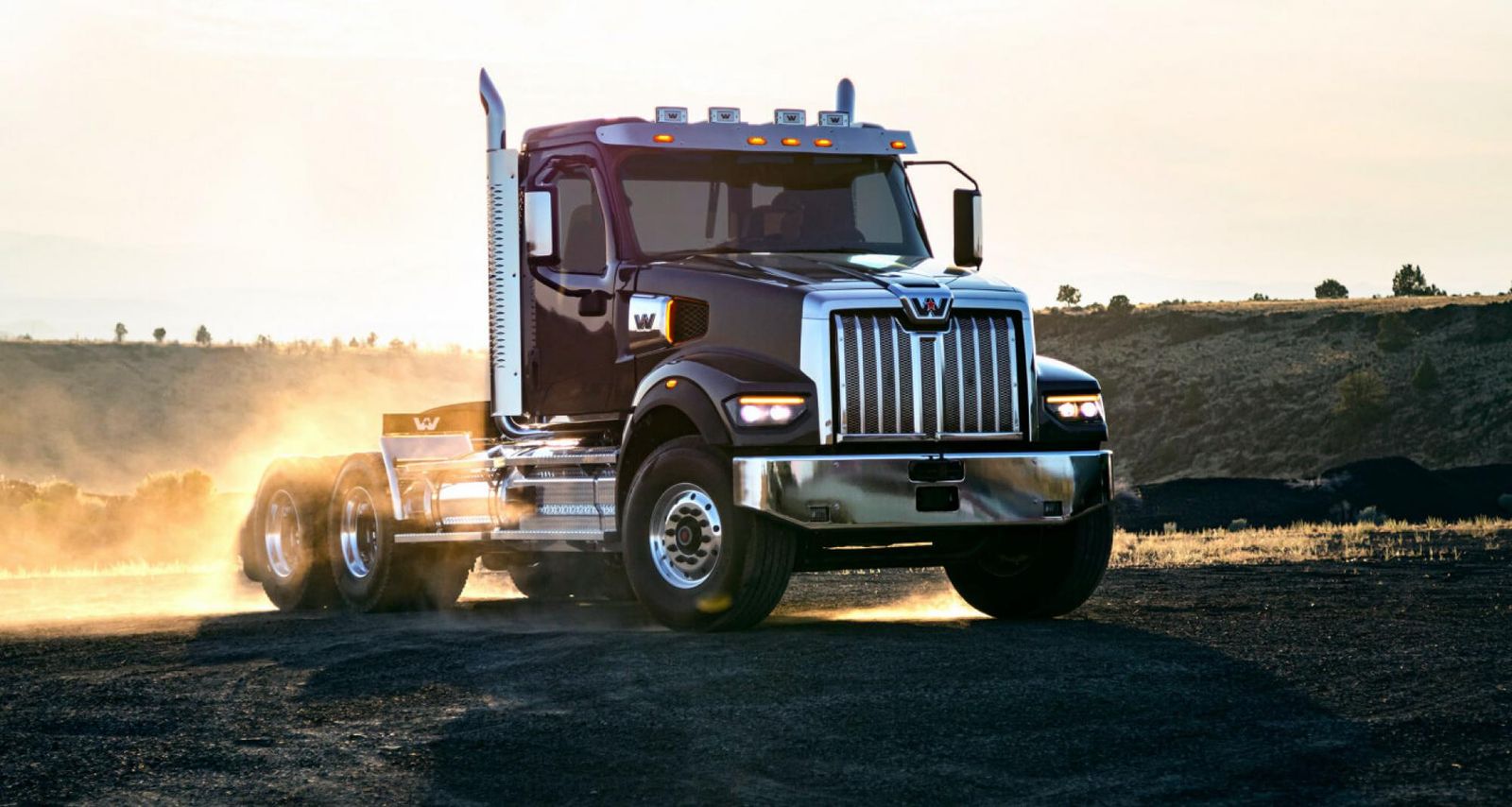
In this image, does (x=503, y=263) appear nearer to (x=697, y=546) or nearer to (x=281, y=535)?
(x=697, y=546)

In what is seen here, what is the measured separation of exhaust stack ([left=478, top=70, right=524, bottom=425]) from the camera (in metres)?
15.0

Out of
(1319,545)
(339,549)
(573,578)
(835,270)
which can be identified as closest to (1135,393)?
(1319,545)

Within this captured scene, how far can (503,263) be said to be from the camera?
15016 millimetres

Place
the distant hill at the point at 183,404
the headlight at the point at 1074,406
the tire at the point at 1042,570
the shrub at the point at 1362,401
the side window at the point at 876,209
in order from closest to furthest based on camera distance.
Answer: the headlight at the point at 1074,406 → the tire at the point at 1042,570 → the side window at the point at 876,209 → the shrub at the point at 1362,401 → the distant hill at the point at 183,404

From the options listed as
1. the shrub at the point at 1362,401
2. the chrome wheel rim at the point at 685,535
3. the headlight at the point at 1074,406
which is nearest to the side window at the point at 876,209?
the headlight at the point at 1074,406

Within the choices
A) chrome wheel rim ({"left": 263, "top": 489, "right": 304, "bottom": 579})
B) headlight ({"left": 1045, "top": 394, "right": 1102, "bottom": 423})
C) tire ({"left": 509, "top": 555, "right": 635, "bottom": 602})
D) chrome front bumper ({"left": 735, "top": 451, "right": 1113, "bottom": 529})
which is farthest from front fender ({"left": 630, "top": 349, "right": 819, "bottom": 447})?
chrome wheel rim ({"left": 263, "top": 489, "right": 304, "bottom": 579})

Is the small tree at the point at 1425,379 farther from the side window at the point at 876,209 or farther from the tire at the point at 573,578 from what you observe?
the side window at the point at 876,209

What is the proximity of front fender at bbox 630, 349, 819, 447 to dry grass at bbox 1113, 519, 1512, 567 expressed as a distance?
9.85 m

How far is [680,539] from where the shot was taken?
1266 centimetres

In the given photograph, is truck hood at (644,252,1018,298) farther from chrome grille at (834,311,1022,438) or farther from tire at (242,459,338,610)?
tire at (242,459,338,610)

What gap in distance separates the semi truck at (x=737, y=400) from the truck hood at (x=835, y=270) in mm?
41

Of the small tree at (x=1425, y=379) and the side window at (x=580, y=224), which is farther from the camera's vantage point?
the small tree at (x=1425, y=379)

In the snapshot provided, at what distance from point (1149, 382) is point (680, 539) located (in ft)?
233

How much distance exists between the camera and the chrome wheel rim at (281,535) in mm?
18169
